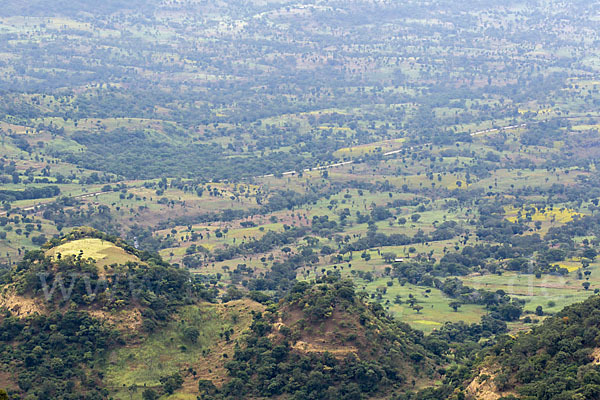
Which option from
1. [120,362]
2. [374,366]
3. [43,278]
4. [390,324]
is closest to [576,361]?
[374,366]

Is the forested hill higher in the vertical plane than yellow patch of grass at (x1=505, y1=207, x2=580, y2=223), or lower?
higher

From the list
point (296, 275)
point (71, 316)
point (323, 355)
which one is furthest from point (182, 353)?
point (296, 275)

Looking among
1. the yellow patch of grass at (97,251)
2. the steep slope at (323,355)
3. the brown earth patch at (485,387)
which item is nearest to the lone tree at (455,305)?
the steep slope at (323,355)

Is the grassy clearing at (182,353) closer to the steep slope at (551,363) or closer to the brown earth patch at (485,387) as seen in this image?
the brown earth patch at (485,387)

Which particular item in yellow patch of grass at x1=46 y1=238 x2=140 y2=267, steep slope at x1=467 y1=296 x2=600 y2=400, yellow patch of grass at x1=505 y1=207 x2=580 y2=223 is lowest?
yellow patch of grass at x1=505 y1=207 x2=580 y2=223

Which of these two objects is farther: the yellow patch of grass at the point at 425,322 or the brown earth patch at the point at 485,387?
the yellow patch of grass at the point at 425,322

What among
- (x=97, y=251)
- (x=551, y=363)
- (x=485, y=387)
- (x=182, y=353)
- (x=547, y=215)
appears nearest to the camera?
(x=551, y=363)

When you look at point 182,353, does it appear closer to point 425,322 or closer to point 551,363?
point 425,322

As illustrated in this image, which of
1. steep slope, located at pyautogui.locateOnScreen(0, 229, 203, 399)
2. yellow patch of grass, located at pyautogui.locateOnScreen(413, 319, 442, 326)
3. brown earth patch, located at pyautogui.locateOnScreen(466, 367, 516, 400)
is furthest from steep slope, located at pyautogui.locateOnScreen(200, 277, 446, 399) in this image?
yellow patch of grass, located at pyautogui.locateOnScreen(413, 319, 442, 326)

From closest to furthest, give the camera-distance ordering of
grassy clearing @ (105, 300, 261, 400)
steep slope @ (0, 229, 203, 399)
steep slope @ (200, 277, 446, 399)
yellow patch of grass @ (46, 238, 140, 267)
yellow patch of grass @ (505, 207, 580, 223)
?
steep slope @ (200, 277, 446, 399)
steep slope @ (0, 229, 203, 399)
grassy clearing @ (105, 300, 261, 400)
yellow patch of grass @ (46, 238, 140, 267)
yellow patch of grass @ (505, 207, 580, 223)

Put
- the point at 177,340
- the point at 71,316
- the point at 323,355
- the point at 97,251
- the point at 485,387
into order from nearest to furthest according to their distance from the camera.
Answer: the point at 485,387, the point at 323,355, the point at 71,316, the point at 177,340, the point at 97,251

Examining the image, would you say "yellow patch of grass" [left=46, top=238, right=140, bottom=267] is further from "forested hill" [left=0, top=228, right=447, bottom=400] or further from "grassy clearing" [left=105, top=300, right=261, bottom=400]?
"grassy clearing" [left=105, top=300, right=261, bottom=400]

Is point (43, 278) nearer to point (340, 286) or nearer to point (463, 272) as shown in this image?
point (340, 286)
